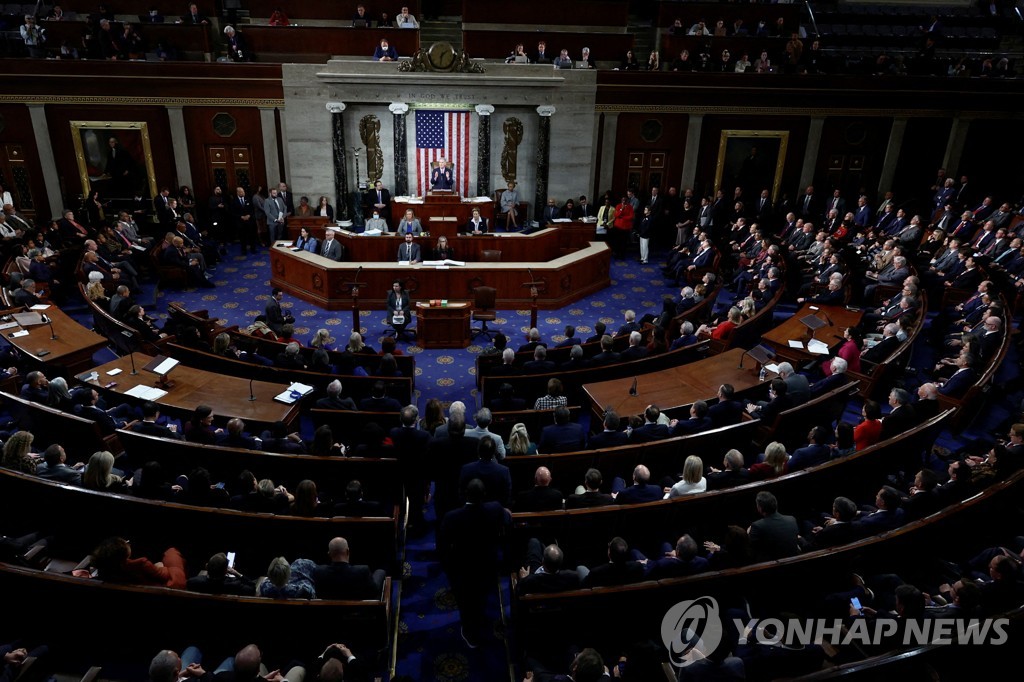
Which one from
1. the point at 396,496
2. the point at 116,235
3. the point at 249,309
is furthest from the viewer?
the point at 116,235

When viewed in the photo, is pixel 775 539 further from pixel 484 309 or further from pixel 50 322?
pixel 50 322

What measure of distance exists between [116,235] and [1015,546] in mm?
15008

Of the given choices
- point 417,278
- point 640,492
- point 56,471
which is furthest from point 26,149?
point 640,492

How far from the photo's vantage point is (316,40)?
1667cm

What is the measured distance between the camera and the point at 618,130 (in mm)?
17406

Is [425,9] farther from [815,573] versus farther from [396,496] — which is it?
[815,573]

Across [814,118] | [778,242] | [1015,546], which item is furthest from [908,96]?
[1015,546]

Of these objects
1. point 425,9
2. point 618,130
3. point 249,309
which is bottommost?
point 249,309

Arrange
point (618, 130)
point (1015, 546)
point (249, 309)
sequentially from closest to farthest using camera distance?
point (1015, 546), point (249, 309), point (618, 130)

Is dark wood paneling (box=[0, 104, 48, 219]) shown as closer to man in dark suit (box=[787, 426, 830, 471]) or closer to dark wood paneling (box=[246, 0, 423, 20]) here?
dark wood paneling (box=[246, 0, 423, 20])

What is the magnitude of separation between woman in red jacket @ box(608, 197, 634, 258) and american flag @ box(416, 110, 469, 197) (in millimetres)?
3877

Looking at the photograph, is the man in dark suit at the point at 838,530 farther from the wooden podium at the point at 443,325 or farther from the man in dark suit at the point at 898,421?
the wooden podium at the point at 443,325

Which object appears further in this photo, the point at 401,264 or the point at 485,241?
the point at 485,241

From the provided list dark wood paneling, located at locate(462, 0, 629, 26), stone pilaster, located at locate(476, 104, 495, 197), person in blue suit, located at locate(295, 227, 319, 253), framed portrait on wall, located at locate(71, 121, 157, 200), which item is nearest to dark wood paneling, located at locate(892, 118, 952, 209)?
dark wood paneling, located at locate(462, 0, 629, 26)
